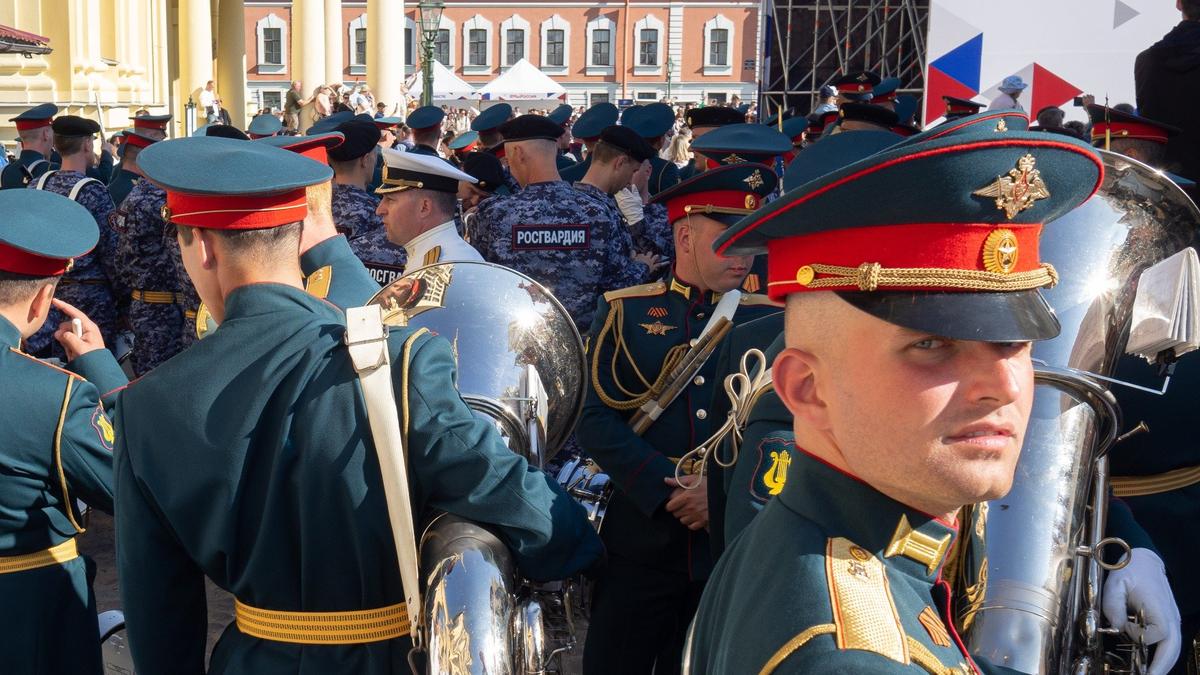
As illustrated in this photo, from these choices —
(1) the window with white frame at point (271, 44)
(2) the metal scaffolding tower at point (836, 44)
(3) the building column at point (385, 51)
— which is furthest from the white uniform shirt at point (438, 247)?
(1) the window with white frame at point (271, 44)

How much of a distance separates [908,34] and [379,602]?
2071 centimetres

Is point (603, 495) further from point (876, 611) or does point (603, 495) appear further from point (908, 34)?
point (908, 34)

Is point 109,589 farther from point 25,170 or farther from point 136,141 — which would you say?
point 25,170

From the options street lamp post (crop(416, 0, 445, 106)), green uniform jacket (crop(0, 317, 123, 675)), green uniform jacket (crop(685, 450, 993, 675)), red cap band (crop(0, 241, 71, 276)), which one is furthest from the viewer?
street lamp post (crop(416, 0, 445, 106))

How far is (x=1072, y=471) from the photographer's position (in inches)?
99.4

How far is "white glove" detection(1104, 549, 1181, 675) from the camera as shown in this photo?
258 centimetres

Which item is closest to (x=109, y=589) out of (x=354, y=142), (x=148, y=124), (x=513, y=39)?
(x=354, y=142)

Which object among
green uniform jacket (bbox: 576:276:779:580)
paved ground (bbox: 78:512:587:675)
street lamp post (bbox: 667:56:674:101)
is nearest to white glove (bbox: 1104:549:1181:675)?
green uniform jacket (bbox: 576:276:779:580)

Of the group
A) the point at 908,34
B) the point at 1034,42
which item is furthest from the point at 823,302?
the point at 908,34

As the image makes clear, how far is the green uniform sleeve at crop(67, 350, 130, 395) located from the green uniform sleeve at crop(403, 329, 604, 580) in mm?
1306

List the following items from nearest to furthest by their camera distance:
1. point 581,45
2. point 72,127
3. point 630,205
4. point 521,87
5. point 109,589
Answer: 1. point 109,589
2. point 630,205
3. point 72,127
4. point 521,87
5. point 581,45

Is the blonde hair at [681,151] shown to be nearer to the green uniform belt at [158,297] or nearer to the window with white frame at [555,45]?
the green uniform belt at [158,297]

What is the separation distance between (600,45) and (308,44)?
109 ft

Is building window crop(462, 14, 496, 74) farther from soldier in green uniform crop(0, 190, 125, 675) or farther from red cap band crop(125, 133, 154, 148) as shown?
soldier in green uniform crop(0, 190, 125, 675)
